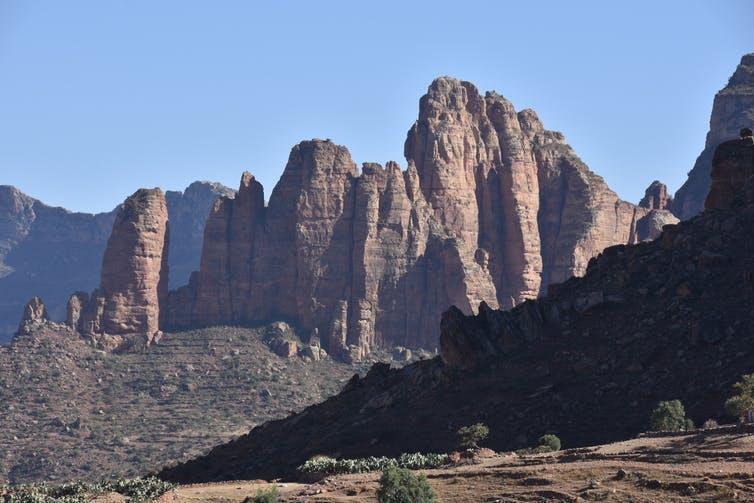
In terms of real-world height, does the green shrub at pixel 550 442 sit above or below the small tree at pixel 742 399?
below

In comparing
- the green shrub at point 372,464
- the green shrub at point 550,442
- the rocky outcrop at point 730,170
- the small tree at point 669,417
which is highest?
the rocky outcrop at point 730,170

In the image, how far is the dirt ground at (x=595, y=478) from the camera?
56938 mm

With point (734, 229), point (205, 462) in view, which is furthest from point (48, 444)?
point (734, 229)

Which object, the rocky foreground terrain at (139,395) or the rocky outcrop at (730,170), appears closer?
the rocky outcrop at (730,170)

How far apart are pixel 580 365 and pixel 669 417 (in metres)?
12.0

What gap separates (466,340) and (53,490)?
2696cm

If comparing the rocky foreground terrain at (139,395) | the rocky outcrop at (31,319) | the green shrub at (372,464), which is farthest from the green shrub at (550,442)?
the rocky outcrop at (31,319)

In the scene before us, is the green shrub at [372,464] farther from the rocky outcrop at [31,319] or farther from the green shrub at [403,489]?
the rocky outcrop at [31,319]

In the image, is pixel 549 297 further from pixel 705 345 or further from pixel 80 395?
pixel 80 395

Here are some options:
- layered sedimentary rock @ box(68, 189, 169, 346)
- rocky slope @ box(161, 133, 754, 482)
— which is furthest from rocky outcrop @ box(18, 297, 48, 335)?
rocky slope @ box(161, 133, 754, 482)

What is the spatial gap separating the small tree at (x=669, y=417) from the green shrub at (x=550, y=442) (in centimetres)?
396

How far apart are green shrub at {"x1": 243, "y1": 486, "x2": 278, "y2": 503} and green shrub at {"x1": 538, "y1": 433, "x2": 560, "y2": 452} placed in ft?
45.4

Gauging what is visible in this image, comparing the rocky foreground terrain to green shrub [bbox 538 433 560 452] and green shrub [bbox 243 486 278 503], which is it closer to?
green shrub [bbox 538 433 560 452]

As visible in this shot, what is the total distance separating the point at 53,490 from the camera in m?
70.9
